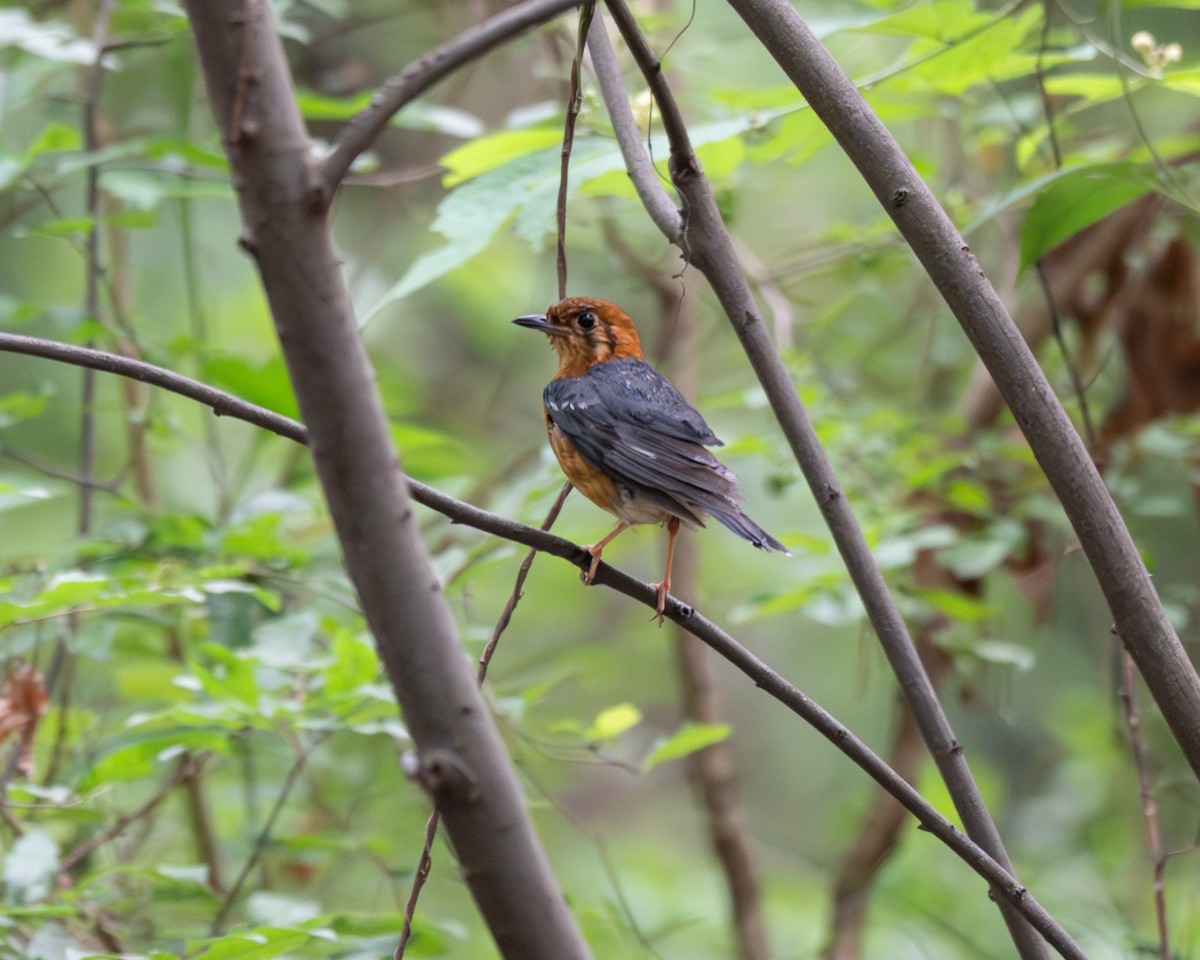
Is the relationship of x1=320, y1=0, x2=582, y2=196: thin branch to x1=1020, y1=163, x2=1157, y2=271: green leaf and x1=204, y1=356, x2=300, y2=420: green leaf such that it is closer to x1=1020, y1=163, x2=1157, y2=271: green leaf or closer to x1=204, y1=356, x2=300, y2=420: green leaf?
x1=1020, y1=163, x2=1157, y2=271: green leaf

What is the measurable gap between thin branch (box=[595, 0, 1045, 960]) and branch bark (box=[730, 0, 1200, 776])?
0.23m

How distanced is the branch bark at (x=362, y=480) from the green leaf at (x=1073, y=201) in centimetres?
150

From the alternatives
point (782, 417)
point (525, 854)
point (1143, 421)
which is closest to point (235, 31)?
point (525, 854)

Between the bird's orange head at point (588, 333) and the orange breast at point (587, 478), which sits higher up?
the bird's orange head at point (588, 333)

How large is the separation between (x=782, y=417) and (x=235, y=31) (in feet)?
3.90

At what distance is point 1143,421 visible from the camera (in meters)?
4.29

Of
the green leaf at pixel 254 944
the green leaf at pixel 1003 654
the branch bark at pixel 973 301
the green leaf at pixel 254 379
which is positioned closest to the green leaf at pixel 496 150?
the branch bark at pixel 973 301

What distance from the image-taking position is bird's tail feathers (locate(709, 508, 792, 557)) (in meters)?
2.37

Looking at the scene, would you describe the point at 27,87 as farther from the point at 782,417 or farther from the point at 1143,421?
the point at 1143,421

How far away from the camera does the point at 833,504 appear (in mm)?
2053

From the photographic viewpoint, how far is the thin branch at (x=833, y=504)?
202 cm

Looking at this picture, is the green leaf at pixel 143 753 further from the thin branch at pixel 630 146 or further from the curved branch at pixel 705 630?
the thin branch at pixel 630 146

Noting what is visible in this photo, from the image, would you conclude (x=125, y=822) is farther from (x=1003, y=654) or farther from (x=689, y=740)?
(x=1003, y=654)

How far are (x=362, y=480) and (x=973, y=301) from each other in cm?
116
